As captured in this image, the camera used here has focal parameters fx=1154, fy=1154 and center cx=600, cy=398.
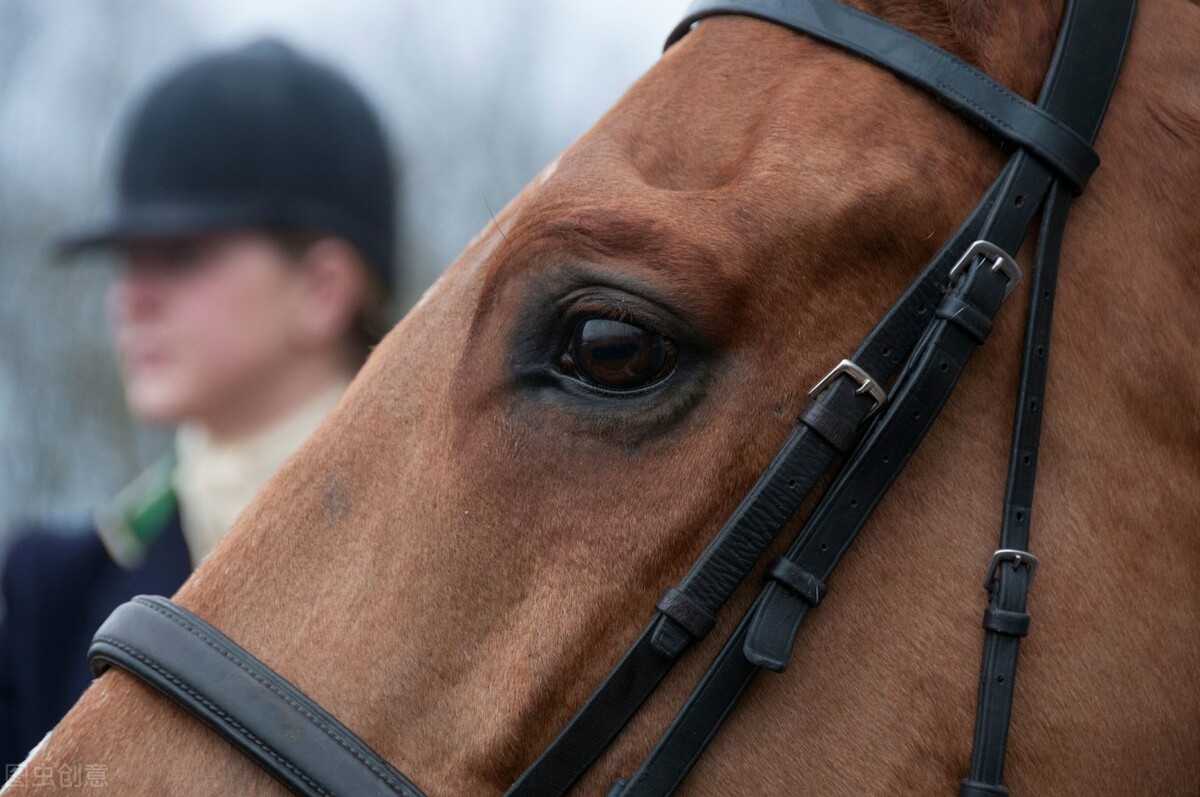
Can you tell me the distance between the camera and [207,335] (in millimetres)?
3512

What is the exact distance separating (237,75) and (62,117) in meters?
15.9

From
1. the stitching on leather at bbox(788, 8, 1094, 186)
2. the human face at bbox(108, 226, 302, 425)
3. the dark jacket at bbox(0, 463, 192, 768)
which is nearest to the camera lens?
the stitching on leather at bbox(788, 8, 1094, 186)

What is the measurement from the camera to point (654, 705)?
1613 millimetres

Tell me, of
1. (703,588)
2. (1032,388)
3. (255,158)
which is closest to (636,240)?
(703,588)

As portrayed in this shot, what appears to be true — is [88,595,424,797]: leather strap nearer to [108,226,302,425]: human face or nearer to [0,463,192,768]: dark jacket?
[0,463,192,768]: dark jacket

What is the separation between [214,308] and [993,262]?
259 cm

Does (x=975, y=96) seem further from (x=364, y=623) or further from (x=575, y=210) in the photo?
(x=364, y=623)

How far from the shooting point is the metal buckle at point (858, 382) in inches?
63.6

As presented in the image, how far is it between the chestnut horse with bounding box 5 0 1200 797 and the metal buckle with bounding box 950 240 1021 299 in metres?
0.06

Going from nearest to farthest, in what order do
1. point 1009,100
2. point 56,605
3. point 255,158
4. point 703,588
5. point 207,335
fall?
point 703,588 → point 1009,100 → point 56,605 → point 207,335 → point 255,158

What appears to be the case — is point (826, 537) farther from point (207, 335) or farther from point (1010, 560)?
point (207, 335)

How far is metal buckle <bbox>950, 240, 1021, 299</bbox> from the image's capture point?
64.9 inches

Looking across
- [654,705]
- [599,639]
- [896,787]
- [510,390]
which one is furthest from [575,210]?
[896,787]

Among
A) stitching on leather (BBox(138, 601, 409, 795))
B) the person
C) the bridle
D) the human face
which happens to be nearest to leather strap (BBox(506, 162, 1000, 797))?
the bridle
